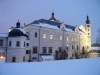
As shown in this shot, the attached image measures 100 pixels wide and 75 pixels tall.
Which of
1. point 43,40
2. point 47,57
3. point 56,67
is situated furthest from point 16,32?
point 56,67

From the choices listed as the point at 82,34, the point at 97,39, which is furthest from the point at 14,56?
the point at 97,39

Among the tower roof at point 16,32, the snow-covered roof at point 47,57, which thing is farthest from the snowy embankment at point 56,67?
the tower roof at point 16,32

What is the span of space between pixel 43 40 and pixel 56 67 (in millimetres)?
554

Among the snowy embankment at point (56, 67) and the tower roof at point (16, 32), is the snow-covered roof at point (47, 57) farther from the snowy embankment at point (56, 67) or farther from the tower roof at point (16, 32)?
the tower roof at point (16, 32)

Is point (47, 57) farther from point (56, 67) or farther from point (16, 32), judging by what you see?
point (16, 32)

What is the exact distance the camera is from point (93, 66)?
4.19 metres

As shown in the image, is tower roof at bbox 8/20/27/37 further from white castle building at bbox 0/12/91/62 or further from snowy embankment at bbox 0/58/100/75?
snowy embankment at bbox 0/58/100/75

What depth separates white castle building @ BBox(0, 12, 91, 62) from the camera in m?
3.48

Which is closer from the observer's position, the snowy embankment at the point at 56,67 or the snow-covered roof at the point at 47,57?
the snowy embankment at the point at 56,67

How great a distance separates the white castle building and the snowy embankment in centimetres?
12

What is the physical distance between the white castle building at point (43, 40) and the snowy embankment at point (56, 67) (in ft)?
0.38

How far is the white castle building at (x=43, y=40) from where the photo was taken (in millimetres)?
3477
